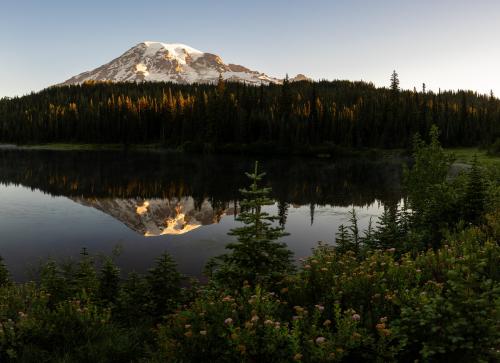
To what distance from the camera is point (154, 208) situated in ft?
138

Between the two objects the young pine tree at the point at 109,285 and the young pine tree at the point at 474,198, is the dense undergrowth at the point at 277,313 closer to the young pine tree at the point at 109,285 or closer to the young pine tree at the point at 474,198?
the young pine tree at the point at 109,285

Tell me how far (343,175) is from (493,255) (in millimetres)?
58671

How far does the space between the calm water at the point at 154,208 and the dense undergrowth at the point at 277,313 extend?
25.8 feet

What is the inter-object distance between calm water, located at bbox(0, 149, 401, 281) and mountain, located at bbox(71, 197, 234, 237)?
85mm

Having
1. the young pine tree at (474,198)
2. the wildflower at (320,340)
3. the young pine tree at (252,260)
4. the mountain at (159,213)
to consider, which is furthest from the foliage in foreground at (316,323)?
Result: the mountain at (159,213)

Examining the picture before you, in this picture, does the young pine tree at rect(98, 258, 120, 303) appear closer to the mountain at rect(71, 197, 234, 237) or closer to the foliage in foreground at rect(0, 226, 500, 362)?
the foliage in foreground at rect(0, 226, 500, 362)

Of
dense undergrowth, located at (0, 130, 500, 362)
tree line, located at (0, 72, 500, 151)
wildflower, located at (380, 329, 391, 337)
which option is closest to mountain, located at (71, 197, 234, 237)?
dense undergrowth, located at (0, 130, 500, 362)

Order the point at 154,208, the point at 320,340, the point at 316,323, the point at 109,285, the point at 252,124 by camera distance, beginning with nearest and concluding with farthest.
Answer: the point at 320,340 → the point at 316,323 → the point at 109,285 → the point at 154,208 → the point at 252,124

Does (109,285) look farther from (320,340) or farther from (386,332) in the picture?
(386,332)

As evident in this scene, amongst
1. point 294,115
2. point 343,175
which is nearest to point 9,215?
point 343,175

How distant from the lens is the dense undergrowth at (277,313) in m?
7.56

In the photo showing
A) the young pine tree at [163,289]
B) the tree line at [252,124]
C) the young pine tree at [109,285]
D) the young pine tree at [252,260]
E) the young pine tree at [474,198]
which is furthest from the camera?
the tree line at [252,124]

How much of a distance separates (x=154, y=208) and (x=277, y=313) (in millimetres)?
34052

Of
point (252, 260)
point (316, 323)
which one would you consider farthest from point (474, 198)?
point (316, 323)
